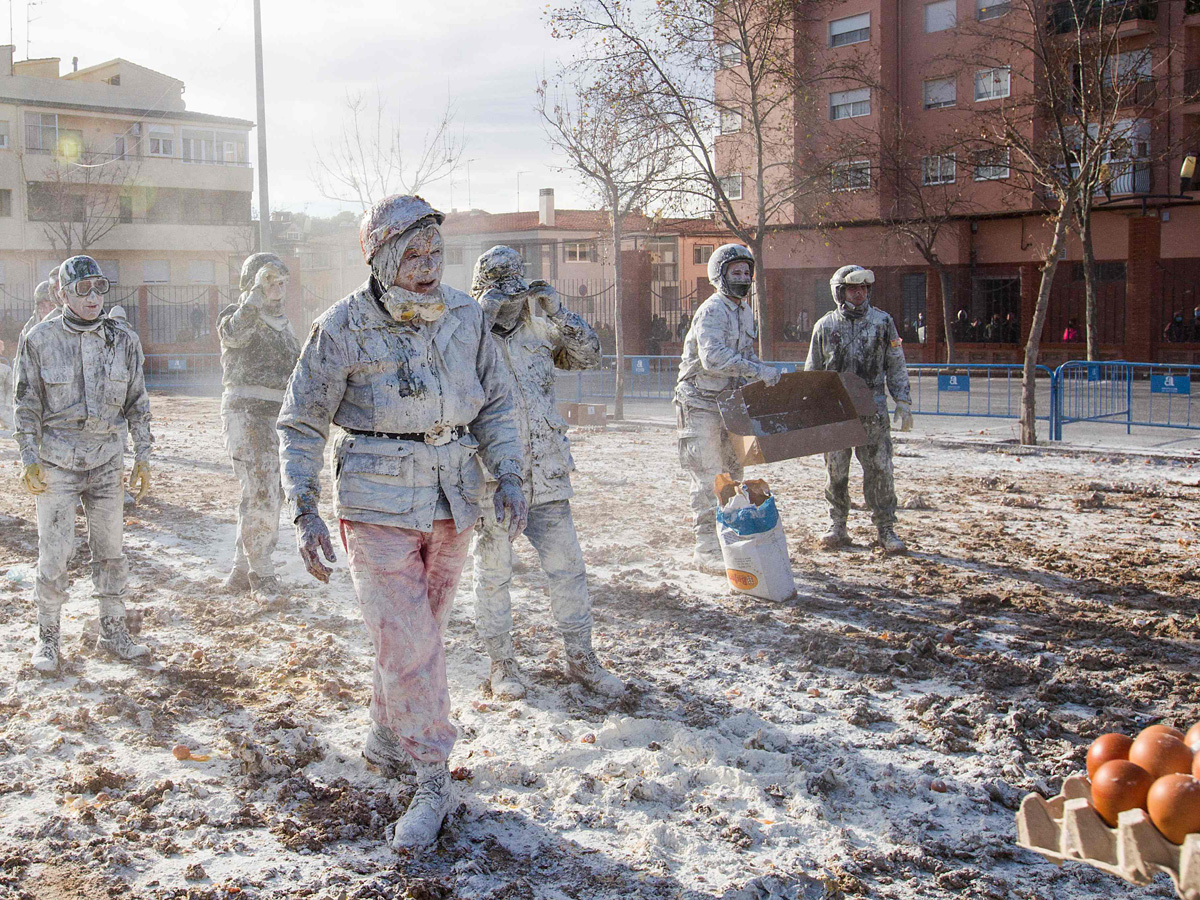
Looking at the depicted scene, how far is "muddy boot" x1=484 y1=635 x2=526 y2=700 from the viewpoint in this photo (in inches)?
199

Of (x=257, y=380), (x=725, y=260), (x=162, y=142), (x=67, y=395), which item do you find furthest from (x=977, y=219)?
(x=162, y=142)

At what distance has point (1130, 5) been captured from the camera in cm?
1577

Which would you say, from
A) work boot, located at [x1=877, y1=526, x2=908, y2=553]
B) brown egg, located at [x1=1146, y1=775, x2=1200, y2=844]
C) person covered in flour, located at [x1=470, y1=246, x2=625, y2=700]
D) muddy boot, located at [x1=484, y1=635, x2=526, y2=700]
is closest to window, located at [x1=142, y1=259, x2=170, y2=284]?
work boot, located at [x1=877, y1=526, x2=908, y2=553]

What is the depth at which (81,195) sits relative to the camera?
4219cm

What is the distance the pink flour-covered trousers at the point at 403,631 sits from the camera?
3.65m

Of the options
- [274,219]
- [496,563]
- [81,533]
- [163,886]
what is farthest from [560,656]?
[274,219]

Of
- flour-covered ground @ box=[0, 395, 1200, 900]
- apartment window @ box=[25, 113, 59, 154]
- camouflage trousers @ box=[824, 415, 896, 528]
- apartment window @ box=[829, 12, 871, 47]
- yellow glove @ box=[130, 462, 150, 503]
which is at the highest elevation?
apartment window @ box=[829, 12, 871, 47]

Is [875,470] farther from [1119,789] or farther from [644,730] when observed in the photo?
[1119,789]

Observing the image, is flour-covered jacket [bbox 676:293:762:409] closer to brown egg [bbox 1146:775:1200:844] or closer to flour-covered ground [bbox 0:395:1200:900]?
flour-covered ground [bbox 0:395:1200:900]

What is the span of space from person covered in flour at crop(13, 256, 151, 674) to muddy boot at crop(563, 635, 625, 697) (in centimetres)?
223

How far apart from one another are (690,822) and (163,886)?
1723 mm

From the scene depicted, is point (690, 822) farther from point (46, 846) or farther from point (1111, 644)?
point (1111, 644)

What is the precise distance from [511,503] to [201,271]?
154 feet

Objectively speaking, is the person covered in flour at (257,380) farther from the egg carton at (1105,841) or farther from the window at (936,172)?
the window at (936,172)
